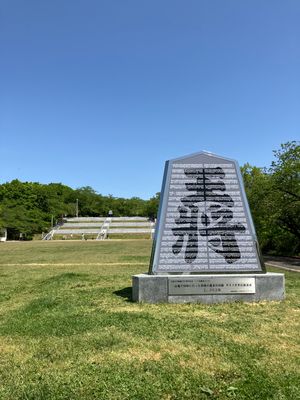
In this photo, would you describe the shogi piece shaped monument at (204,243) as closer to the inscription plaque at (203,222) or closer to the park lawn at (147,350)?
the inscription plaque at (203,222)

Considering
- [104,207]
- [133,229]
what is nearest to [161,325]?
[133,229]

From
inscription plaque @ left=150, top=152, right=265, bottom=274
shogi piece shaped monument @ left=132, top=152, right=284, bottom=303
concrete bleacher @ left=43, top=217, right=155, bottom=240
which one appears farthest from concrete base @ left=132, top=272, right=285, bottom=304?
concrete bleacher @ left=43, top=217, right=155, bottom=240

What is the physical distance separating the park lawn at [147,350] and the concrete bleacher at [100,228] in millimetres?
58188

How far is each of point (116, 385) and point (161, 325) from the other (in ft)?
5.97

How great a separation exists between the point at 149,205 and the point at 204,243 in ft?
298

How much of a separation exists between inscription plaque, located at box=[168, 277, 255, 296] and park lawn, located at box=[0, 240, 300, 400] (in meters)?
0.30

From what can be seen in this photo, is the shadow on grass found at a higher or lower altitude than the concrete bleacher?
lower

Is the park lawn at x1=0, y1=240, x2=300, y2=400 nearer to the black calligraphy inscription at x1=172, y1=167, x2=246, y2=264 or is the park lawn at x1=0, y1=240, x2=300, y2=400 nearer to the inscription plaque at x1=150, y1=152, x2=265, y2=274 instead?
the inscription plaque at x1=150, y1=152, x2=265, y2=274

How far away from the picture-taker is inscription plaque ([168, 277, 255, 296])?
6457mm

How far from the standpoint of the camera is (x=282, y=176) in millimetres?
21141

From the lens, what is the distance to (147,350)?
408 cm

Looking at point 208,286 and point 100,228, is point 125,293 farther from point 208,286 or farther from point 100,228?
point 100,228

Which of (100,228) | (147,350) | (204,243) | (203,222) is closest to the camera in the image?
(147,350)

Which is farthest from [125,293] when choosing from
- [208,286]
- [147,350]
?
[147,350]
